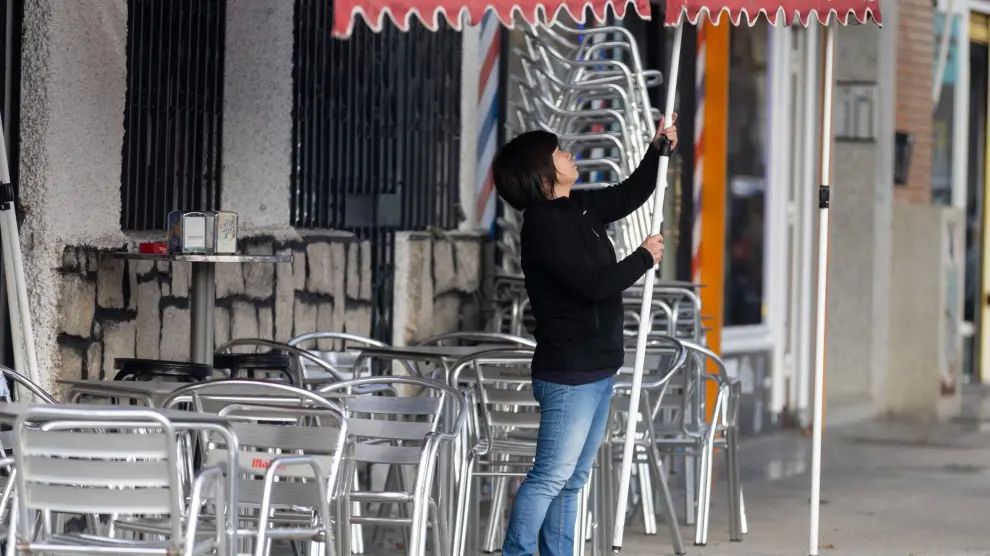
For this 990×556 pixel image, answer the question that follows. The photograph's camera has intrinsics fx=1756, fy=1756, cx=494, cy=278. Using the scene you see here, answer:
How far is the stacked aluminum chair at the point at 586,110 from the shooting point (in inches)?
320

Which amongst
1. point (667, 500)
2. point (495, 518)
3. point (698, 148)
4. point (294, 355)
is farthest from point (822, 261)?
point (698, 148)

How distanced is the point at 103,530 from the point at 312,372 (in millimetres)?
1743

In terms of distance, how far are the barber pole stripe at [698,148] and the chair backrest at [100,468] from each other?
22.3 feet

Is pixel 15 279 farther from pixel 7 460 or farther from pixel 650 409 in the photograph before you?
pixel 650 409

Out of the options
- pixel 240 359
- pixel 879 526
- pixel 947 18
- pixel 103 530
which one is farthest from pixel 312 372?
pixel 947 18

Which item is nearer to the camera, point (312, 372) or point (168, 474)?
point (168, 474)

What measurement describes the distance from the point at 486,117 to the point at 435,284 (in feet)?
3.06

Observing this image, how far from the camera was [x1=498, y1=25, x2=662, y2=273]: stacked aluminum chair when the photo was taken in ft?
26.6

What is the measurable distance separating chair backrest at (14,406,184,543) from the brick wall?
9948mm

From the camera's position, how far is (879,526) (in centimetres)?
780

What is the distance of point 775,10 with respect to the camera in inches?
219

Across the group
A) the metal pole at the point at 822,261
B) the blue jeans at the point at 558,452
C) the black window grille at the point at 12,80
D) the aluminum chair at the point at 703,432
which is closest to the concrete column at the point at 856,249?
the aluminum chair at the point at 703,432

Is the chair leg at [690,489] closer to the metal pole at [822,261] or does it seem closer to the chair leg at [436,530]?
the metal pole at [822,261]

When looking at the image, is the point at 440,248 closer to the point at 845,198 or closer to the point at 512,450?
the point at 512,450
